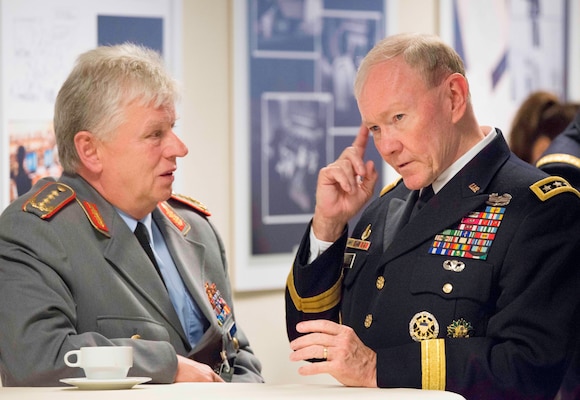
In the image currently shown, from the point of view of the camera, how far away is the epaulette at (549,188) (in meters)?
2.45

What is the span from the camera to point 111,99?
2895 mm

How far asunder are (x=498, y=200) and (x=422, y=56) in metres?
0.41

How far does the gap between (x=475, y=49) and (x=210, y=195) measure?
64.3 inches

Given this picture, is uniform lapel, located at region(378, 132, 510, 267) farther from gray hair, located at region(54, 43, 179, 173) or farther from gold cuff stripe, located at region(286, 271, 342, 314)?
gray hair, located at region(54, 43, 179, 173)

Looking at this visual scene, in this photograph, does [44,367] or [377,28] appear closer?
[44,367]

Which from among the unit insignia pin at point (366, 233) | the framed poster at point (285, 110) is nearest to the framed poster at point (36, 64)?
the framed poster at point (285, 110)

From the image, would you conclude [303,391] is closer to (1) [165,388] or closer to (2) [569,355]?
(1) [165,388]

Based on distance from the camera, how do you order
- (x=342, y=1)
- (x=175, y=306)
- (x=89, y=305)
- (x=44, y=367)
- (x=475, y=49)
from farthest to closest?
(x=475, y=49) → (x=342, y=1) → (x=175, y=306) → (x=89, y=305) → (x=44, y=367)

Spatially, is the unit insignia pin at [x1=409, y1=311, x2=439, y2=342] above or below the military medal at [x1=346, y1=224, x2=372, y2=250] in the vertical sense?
below

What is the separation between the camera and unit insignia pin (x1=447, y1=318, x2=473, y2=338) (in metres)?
2.43

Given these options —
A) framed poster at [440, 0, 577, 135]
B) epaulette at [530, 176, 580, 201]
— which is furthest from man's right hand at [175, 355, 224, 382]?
framed poster at [440, 0, 577, 135]

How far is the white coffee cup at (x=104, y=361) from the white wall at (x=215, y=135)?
203 centimetres

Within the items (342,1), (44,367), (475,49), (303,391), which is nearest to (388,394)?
(303,391)

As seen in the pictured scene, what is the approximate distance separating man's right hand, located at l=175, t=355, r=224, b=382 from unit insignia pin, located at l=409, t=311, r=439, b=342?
56cm
